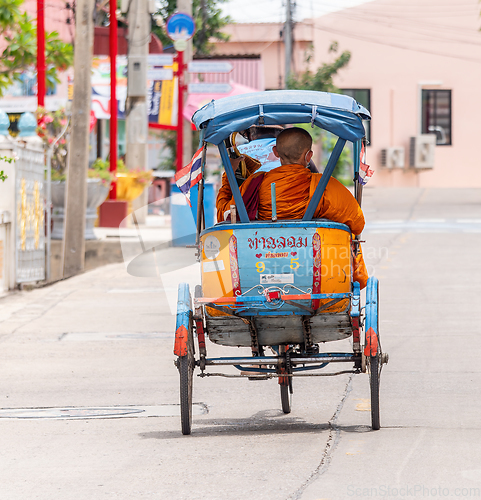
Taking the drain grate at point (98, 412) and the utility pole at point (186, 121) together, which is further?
the utility pole at point (186, 121)

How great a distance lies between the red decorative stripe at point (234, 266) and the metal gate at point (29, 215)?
8.91 m

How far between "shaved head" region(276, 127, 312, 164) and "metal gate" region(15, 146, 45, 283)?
8670 millimetres

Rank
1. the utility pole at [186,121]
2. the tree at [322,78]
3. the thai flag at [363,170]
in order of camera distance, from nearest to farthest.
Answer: the thai flag at [363,170] → the utility pole at [186,121] → the tree at [322,78]

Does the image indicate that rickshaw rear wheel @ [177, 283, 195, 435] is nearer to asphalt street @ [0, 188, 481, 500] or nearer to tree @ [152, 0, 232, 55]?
asphalt street @ [0, 188, 481, 500]

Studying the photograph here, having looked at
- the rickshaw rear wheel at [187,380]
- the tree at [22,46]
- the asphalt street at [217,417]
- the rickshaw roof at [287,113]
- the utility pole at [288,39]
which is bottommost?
the asphalt street at [217,417]

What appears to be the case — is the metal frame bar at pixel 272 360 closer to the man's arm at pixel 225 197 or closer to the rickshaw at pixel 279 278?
the rickshaw at pixel 279 278

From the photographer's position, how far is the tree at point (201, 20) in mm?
35969

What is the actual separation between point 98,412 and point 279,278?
6.28 ft

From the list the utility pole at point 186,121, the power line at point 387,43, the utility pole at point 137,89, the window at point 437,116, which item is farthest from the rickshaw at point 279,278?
the window at point 437,116

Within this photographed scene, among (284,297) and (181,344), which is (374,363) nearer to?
(284,297)

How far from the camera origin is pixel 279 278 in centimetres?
609

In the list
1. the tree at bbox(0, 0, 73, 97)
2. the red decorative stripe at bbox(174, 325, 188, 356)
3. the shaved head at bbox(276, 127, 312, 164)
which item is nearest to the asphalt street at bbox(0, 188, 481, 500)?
the red decorative stripe at bbox(174, 325, 188, 356)

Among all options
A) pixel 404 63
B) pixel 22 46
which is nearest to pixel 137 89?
pixel 22 46

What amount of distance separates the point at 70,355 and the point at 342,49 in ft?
121
